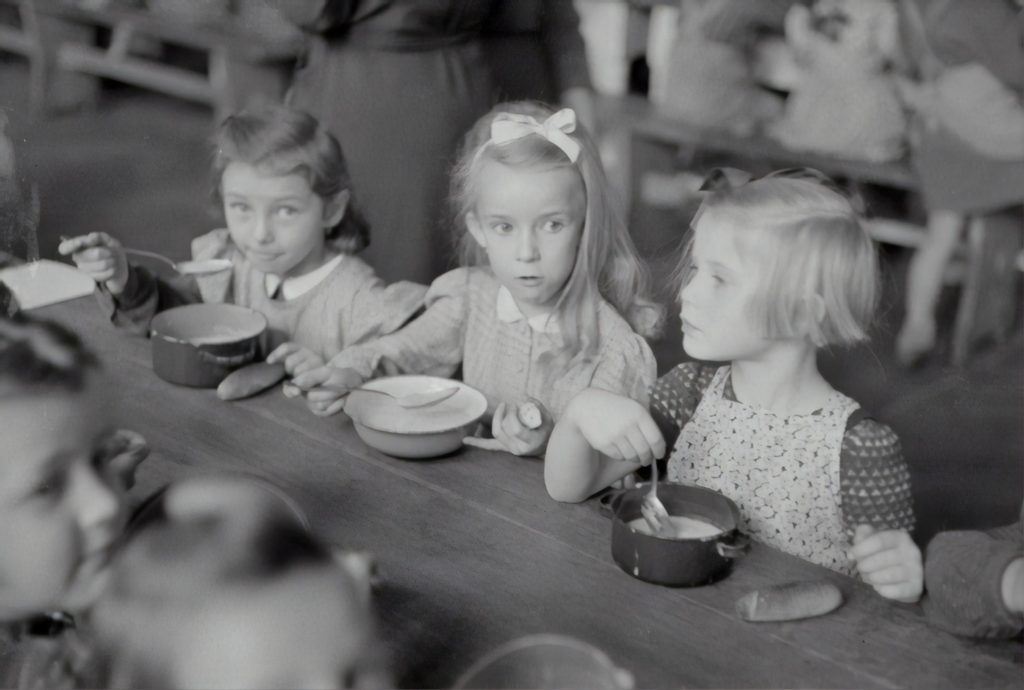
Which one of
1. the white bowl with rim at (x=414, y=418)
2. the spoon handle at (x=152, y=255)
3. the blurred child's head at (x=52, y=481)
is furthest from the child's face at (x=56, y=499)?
the spoon handle at (x=152, y=255)

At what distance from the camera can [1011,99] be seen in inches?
39.1

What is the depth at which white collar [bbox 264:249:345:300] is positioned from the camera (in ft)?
4.21

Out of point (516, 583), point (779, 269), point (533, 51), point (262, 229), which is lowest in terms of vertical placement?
point (516, 583)

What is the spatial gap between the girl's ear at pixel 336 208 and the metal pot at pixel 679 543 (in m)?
0.62

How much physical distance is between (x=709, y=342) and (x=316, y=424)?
0.38 metres

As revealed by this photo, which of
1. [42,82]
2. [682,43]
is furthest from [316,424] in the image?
[682,43]

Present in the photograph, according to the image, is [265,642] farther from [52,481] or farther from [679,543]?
[679,543]

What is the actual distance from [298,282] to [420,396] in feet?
1.20

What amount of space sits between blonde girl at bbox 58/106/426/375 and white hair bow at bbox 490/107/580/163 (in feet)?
0.90

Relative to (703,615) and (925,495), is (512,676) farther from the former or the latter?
(925,495)

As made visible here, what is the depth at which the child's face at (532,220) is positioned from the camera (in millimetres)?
984

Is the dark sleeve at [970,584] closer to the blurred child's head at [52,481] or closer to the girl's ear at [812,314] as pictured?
the girl's ear at [812,314]

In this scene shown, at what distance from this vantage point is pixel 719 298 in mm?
815

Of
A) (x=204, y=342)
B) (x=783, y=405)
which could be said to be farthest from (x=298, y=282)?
(x=783, y=405)
